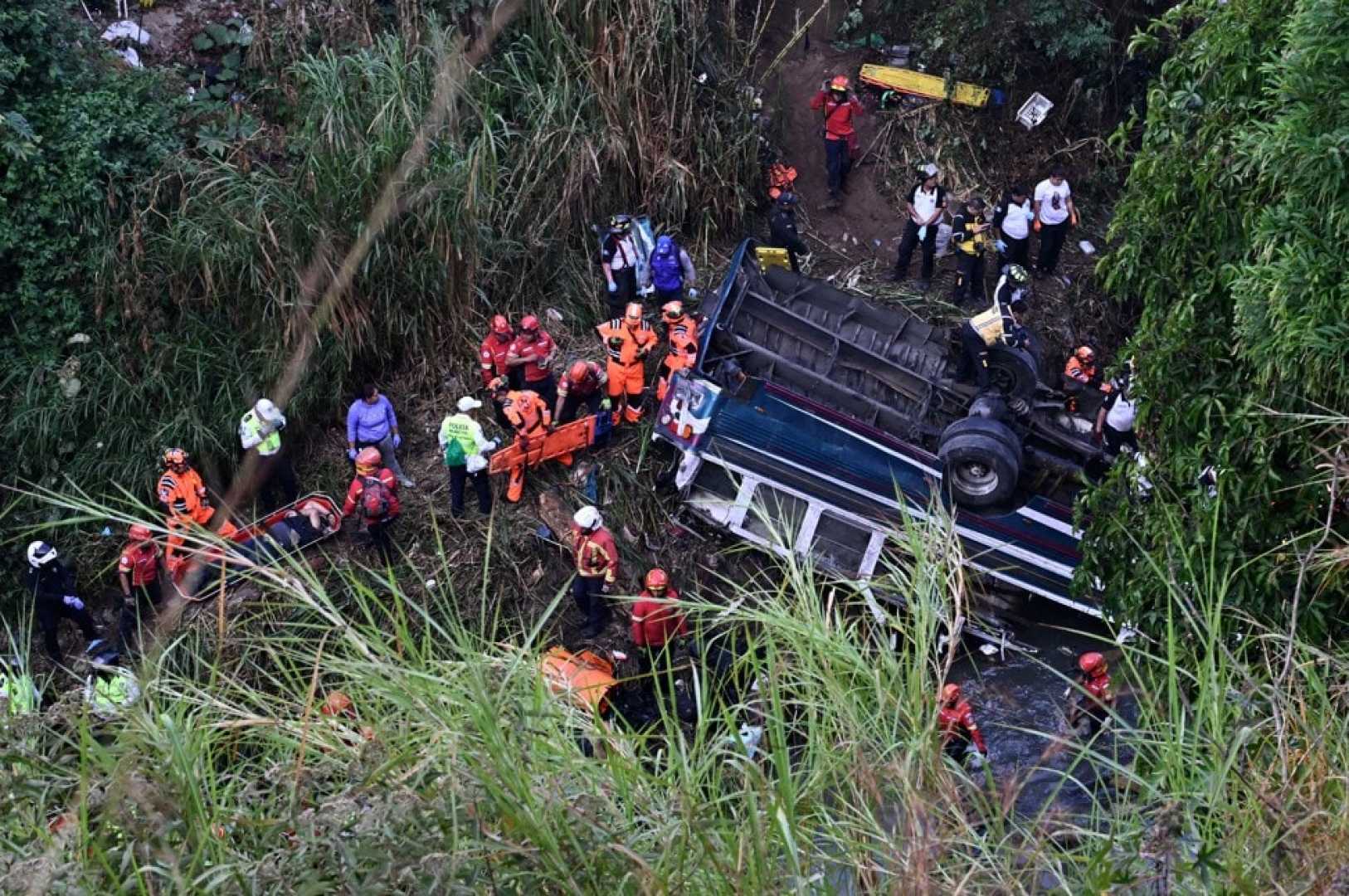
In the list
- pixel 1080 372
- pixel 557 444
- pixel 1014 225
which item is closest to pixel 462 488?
pixel 557 444

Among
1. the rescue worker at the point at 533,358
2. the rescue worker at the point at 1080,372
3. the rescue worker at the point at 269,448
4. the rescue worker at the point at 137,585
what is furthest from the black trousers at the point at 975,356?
the rescue worker at the point at 137,585

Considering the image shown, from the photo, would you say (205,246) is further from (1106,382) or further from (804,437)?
(1106,382)

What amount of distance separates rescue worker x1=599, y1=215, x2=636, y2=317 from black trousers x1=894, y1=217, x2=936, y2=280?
8.27 feet

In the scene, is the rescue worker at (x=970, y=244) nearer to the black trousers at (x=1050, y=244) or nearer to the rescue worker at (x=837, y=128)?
the black trousers at (x=1050, y=244)

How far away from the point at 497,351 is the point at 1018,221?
4893 mm

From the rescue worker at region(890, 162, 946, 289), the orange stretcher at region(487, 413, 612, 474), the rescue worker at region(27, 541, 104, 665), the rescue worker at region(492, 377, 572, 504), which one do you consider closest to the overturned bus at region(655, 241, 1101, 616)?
the orange stretcher at region(487, 413, 612, 474)

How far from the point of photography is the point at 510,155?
12.0m

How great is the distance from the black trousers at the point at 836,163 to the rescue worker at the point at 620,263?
2463mm

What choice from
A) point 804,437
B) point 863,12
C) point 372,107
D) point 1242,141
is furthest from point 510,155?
point 1242,141

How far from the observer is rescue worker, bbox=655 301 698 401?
1076cm

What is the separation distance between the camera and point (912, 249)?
12.7 metres

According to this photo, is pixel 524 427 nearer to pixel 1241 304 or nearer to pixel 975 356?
pixel 975 356

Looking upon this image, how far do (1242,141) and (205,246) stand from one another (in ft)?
24.9

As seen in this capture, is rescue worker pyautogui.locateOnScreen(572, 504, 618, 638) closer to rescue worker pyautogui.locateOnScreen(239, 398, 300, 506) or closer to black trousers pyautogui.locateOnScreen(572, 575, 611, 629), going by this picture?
black trousers pyautogui.locateOnScreen(572, 575, 611, 629)
